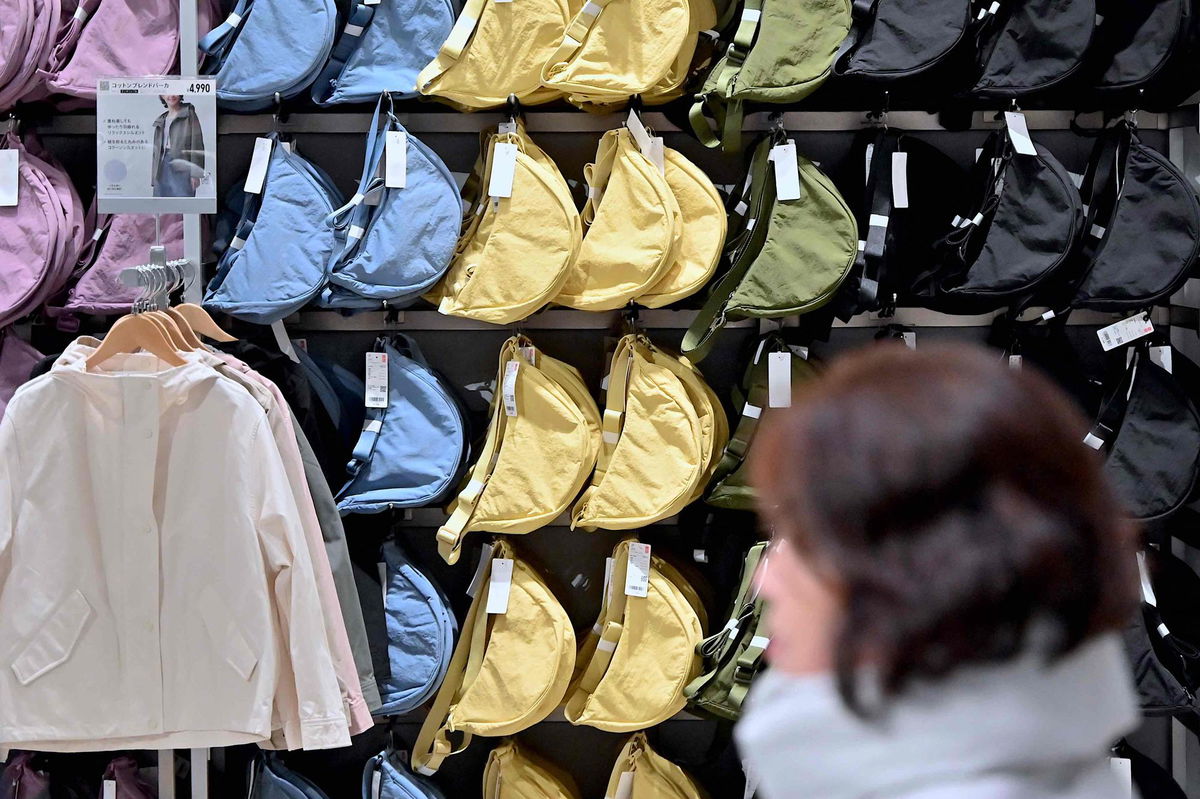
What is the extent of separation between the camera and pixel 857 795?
66 centimetres

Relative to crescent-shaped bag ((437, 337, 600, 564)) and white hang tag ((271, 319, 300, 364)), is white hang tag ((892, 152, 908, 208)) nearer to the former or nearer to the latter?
crescent-shaped bag ((437, 337, 600, 564))

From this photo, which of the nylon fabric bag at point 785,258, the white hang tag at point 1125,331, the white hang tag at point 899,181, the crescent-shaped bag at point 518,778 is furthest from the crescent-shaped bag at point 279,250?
the white hang tag at point 1125,331

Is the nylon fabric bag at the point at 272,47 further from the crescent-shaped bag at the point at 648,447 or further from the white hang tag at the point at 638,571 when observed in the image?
A: the white hang tag at the point at 638,571

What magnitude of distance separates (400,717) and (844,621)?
2191 mm

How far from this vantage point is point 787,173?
233cm

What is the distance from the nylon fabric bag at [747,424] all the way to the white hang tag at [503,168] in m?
Answer: 0.67

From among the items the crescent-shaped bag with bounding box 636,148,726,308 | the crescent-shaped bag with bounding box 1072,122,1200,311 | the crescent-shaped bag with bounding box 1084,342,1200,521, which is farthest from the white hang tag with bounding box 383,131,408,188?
the crescent-shaped bag with bounding box 1084,342,1200,521

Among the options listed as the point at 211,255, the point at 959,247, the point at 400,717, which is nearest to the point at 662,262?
the point at 959,247

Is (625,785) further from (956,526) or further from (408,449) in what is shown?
(956,526)

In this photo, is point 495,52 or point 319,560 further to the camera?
point 495,52

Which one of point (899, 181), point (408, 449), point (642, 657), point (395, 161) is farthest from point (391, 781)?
point (899, 181)

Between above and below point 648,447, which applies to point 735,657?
below

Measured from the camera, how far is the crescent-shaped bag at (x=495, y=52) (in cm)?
234

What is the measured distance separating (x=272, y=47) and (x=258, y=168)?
26 centimetres
